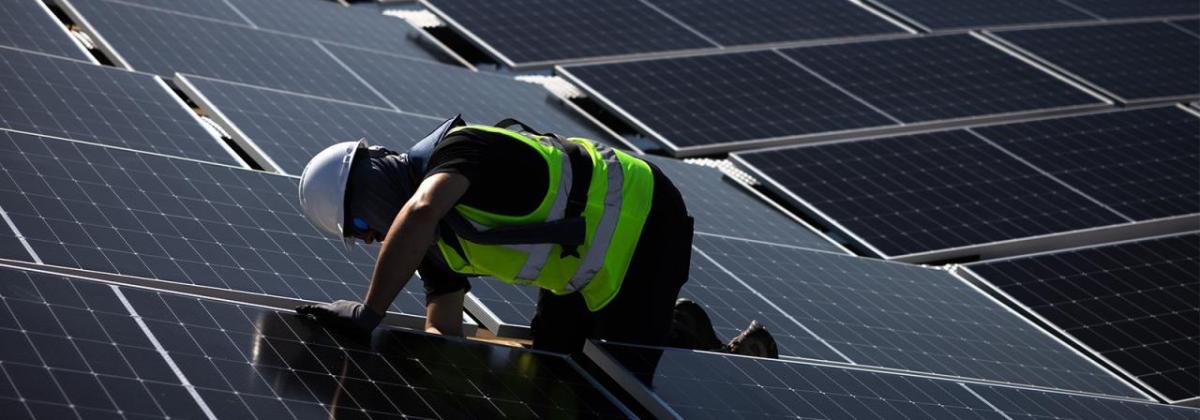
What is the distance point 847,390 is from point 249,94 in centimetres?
534

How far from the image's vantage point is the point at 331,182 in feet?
24.2

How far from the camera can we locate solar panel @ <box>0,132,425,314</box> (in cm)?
781

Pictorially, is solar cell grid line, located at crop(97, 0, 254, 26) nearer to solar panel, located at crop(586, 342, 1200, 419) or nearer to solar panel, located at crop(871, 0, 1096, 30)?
solar panel, located at crop(871, 0, 1096, 30)

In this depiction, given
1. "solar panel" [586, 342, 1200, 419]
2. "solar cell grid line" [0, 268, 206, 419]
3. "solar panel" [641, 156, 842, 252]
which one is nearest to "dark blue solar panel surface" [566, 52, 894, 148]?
"solar panel" [641, 156, 842, 252]

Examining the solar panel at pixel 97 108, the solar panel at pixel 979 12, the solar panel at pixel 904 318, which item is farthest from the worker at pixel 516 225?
the solar panel at pixel 979 12

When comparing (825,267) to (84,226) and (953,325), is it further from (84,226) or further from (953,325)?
(84,226)

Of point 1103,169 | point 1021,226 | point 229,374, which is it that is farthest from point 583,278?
point 1103,169

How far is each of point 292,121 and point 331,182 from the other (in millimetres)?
4291

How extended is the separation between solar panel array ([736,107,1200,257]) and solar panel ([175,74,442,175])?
9.05 feet

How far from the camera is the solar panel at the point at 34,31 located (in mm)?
11969

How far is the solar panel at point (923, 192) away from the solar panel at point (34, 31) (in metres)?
4.61

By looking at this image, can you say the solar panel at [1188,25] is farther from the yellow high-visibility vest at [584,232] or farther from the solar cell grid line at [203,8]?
the yellow high-visibility vest at [584,232]

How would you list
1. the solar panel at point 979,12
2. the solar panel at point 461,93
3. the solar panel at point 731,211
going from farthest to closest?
the solar panel at point 979,12
the solar panel at point 461,93
the solar panel at point 731,211

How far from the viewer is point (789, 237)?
12164 mm
